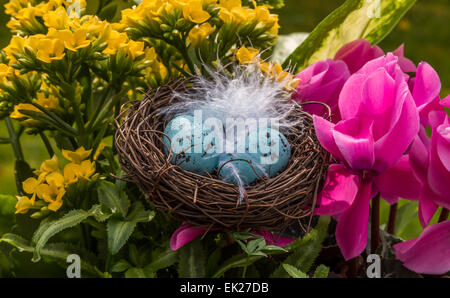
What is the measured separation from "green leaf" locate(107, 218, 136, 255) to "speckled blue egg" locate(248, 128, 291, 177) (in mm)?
185

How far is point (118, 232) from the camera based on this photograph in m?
0.73

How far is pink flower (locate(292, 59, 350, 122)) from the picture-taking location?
2.74ft

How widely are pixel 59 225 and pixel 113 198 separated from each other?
92mm

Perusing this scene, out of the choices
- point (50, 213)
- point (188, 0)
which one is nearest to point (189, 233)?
point (50, 213)

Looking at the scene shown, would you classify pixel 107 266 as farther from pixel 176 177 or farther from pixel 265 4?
pixel 265 4

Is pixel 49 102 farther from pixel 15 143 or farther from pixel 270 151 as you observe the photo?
pixel 270 151

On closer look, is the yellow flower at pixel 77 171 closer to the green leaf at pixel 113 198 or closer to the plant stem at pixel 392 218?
the green leaf at pixel 113 198

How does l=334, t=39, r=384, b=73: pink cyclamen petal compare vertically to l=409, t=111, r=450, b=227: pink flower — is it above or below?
above

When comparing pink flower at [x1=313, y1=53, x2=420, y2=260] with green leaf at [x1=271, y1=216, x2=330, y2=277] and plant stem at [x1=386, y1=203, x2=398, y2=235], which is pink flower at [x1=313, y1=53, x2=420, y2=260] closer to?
green leaf at [x1=271, y1=216, x2=330, y2=277]

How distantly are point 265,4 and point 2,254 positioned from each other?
591 millimetres

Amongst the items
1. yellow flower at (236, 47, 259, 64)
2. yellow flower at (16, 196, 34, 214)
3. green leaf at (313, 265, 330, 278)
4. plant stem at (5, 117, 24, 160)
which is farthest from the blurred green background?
green leaf at (313, 265, 330, 278)

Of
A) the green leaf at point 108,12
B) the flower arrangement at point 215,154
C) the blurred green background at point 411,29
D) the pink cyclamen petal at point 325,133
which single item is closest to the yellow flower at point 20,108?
the flower arrangement at point 215,154

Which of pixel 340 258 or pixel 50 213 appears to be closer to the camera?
pixel 50 213

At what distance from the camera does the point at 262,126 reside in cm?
77
